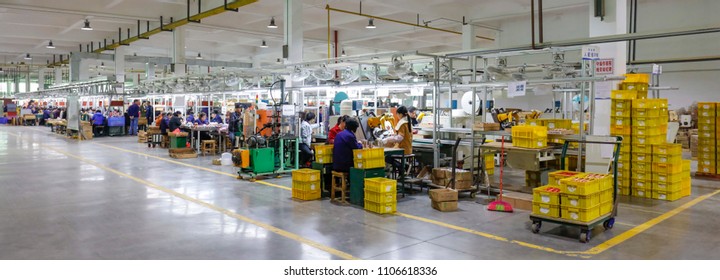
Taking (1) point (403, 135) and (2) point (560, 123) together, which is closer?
(1) point (403, 135)

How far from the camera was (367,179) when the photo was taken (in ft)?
23.1

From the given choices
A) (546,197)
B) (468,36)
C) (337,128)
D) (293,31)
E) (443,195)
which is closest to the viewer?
(546,197)

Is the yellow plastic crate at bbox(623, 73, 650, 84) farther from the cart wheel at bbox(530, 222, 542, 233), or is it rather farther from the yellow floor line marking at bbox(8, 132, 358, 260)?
the yellow floor line marking at bbox(8, 132, 358, 260)

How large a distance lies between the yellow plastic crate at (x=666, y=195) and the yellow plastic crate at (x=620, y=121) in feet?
3.83

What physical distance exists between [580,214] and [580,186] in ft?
1.05

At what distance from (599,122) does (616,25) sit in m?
1.58

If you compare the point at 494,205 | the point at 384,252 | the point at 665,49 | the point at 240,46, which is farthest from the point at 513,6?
the point at 240,46

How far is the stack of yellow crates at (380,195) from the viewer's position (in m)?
6.75

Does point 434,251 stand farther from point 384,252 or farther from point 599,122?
point 599,122

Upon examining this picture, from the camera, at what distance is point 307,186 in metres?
7.74

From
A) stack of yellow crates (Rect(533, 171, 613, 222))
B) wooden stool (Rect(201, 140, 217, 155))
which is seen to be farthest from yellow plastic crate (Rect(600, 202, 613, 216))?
wooden stool (Rect(201, 140, 217, 155))

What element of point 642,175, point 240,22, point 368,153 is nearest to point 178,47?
point 240,22

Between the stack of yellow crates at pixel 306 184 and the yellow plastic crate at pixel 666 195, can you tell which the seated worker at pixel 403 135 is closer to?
the stack of yellow crates at pixel 306 184

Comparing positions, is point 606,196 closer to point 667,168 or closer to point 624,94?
point 667,168
